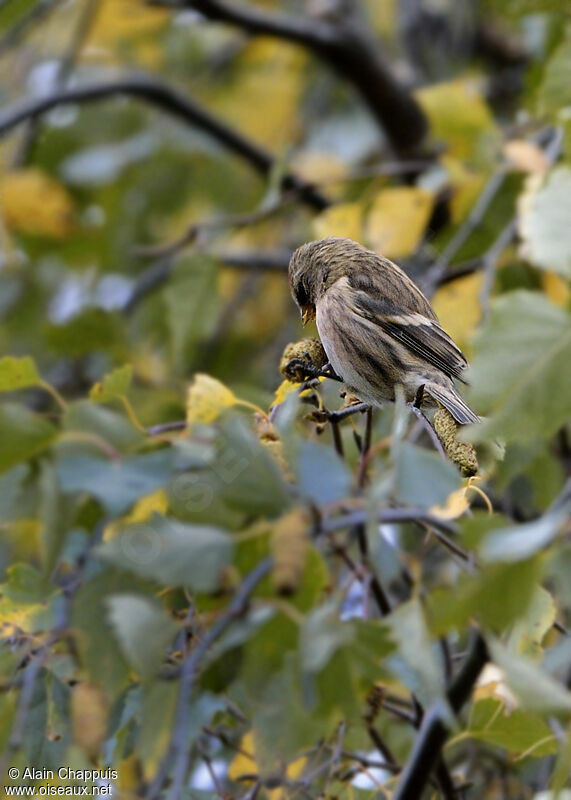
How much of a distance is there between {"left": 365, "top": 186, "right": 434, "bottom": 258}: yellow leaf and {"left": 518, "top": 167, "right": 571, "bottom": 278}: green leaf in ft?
6.88

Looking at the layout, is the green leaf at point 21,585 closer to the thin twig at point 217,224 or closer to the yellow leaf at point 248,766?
the yellow leaf at point 248,766

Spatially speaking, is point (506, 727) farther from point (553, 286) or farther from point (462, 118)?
point (462, 118)

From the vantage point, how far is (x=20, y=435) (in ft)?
5.59

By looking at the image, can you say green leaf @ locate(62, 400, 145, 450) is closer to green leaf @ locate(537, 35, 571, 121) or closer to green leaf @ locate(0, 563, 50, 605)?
green leaf @ locate(0, 563, 50, 605)

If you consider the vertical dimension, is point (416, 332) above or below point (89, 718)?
above

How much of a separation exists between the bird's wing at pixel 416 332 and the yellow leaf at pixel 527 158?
103 cm

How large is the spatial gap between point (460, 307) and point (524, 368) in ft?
7.35

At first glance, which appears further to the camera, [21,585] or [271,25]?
[271,25]

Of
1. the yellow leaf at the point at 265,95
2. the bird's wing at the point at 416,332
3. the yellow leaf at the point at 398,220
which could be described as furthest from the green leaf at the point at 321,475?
the yellow leaf at the point at 265,95

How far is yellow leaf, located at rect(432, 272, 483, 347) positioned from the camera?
3.84 m

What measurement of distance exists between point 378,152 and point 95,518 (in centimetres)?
545

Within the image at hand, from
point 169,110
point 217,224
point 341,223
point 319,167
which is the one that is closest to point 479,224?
point 341,223

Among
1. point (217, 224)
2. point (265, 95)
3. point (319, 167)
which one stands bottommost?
point (217, 224)

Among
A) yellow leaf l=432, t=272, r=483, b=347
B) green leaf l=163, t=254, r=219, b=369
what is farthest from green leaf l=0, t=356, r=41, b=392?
green leaf l=163, t=254, r=219, b=369
